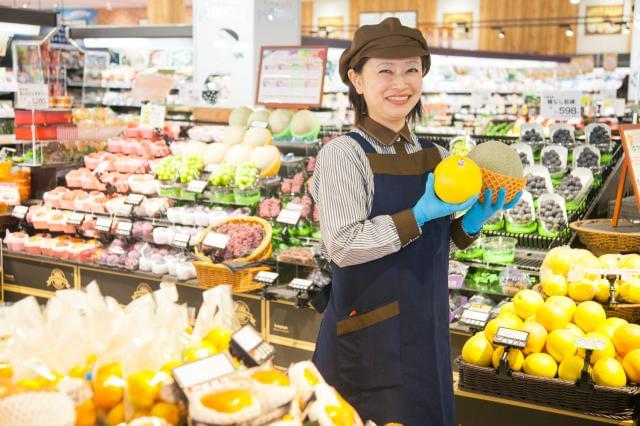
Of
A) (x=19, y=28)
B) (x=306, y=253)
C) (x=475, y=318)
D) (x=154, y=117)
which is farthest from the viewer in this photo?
(x=19, y=28)

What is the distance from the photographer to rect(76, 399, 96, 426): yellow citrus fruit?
4.32 ft

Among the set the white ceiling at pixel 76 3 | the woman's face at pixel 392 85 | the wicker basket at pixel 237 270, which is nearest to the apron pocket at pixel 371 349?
the woman's face at pixel 392 85

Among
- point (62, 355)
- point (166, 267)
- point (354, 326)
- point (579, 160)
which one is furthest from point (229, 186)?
point (62, 355)

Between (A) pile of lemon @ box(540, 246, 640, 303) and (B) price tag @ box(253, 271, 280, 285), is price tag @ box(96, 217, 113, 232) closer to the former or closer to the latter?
(B) price tag @ box(253, 271, 280, 285)

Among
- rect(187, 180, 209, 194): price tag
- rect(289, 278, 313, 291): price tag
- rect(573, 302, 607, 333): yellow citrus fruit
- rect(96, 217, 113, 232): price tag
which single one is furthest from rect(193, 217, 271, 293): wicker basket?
rect(573, 302, 607, 333): yellow citrus fruit

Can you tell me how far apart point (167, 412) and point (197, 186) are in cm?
362

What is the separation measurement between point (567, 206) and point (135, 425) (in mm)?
3344

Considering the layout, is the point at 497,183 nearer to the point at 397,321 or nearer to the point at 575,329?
the point at 397,321

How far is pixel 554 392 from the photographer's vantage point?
2.64 metres

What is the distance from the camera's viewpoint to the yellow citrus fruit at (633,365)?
2568mm

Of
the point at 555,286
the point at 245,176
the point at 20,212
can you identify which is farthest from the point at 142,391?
the point at 20,212

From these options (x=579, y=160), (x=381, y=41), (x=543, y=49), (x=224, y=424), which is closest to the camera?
(x=224, y=424)

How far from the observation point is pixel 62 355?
1.51m

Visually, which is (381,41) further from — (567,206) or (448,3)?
(448,3)
